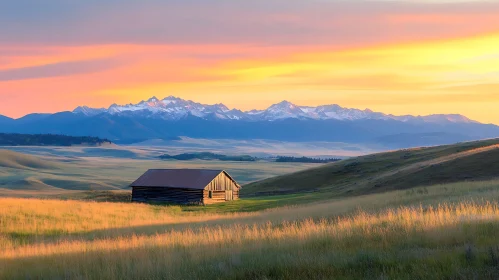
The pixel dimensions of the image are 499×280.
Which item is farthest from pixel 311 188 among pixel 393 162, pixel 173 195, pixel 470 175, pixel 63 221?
pixel 63 221

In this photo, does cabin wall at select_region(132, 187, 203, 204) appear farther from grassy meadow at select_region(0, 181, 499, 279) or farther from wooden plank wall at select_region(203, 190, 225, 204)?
grassy meadow at select_region(0, 181, 499, 279)

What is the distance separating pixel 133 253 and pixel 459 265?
7205mm

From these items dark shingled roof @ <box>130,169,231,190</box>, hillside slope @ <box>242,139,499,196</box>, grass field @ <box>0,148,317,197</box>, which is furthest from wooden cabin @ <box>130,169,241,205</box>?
grass field @ <box>0,148,317,197</box>

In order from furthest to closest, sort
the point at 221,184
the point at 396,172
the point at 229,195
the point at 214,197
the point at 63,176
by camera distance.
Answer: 1. the point at 63,176
2. the point at 229,195
3. the point at 221,184
4. the point at 214,197
5. the point at 396,172

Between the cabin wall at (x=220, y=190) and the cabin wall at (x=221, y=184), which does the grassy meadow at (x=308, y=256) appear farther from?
the cabin wall at (x=221, y=184)

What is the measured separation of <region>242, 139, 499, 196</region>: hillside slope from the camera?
49.6m

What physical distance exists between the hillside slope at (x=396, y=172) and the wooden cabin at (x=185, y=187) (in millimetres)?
7928

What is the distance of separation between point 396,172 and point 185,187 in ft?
84.1

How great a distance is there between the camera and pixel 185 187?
223ft

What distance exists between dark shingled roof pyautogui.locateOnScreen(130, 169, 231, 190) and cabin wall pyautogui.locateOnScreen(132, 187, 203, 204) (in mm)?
630

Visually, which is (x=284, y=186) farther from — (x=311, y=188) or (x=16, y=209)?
(x=16, y=209)

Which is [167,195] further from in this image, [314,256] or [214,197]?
[314,256]

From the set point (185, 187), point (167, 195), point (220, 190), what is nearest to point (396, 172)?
point (220, 190)

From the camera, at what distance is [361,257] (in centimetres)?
948
